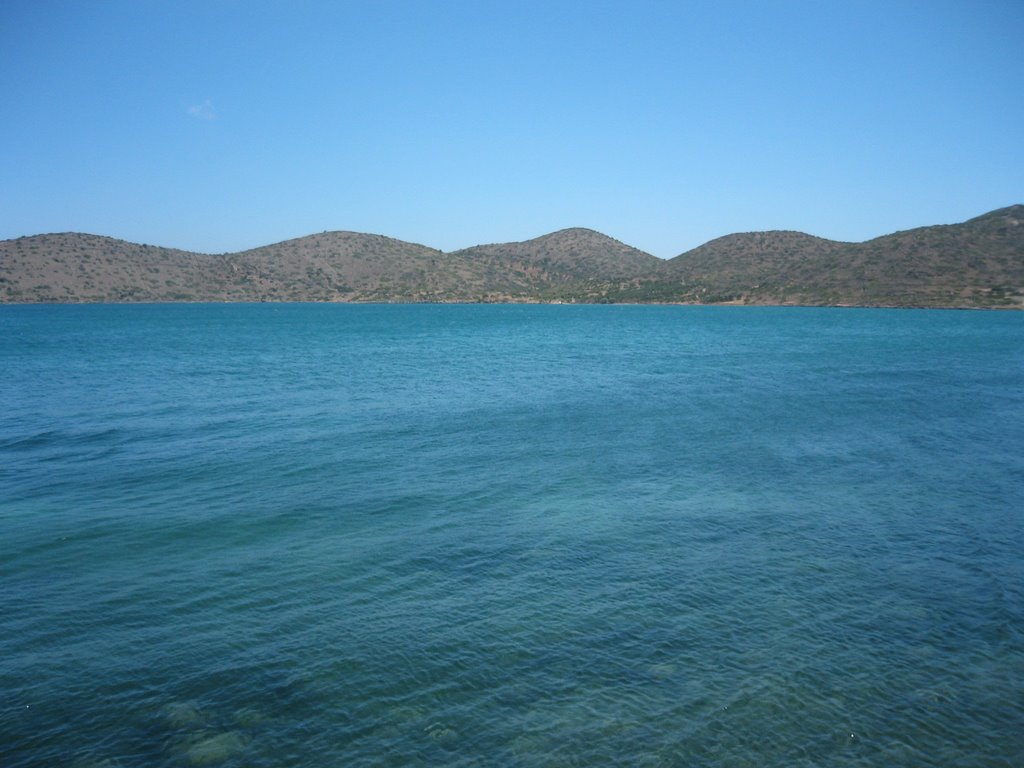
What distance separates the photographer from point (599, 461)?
31641 mm

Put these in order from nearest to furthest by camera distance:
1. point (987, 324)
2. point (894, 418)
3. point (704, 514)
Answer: point (704, 514), point (894, 418), point (987, 324)

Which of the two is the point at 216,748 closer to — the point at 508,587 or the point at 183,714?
the point at 183,714

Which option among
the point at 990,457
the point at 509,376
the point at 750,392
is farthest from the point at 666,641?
the point at 509,376

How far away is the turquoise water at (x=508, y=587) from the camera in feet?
42.0

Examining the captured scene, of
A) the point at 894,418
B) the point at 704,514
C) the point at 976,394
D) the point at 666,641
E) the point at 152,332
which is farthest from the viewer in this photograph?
the point at 152,332

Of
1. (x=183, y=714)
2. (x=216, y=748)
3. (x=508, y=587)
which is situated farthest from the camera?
(x=508, y=587)

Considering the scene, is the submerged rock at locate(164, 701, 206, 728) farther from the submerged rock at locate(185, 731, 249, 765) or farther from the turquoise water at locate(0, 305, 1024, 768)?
the submerged rock at locate(185, 731, 249, 765)

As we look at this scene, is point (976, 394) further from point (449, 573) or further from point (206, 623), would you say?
point (206, 623)

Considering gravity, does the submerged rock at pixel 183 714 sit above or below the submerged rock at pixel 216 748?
above

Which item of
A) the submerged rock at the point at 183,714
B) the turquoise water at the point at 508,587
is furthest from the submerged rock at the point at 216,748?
the submerged rock at the point at 183,714

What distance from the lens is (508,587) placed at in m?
18.5

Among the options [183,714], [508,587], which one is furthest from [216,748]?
[508,587]

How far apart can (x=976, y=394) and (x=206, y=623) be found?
5412 cm

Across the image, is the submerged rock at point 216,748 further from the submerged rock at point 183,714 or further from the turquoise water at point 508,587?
the submerged rock at point 183,714
